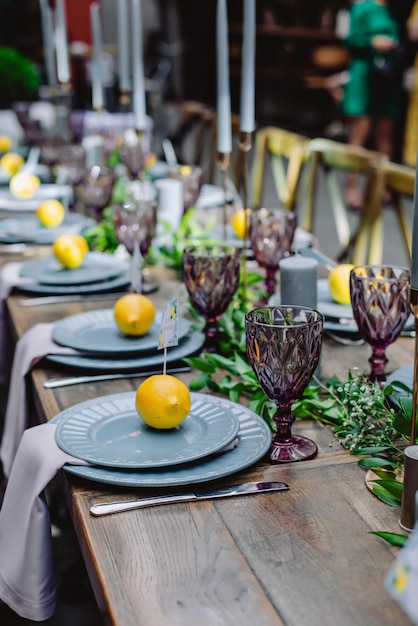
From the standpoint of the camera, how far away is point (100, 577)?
0.78 meters

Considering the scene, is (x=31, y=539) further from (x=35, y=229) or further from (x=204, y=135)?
(x=204, y=135)

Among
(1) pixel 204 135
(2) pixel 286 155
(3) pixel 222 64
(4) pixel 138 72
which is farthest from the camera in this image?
(1) pixel 204 135

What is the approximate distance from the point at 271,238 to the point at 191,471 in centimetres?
80

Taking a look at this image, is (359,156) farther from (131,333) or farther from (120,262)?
(131,333)

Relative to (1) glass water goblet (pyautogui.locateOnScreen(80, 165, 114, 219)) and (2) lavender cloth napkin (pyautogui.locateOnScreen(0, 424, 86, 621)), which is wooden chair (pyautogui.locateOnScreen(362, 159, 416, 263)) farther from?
(2) lavender cloth napkin (pyautogui.locateOnScreen(0, 424, 86, 621))

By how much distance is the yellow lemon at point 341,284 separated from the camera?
5.00 ft

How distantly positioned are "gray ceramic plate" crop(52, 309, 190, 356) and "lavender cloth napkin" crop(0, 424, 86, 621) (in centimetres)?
35

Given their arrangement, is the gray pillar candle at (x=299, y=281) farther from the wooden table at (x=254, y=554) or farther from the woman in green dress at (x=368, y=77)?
the woman in green dress at (x=368, y=77)

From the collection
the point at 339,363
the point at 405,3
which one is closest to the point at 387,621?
the point at 339,363

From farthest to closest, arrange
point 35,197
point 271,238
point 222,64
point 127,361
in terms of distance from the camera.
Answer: point 35,197 → point 271,238 → point 222,64 → point 127,361

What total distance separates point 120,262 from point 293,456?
984 millimetres

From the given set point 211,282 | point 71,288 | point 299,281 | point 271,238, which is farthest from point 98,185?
point 299,281

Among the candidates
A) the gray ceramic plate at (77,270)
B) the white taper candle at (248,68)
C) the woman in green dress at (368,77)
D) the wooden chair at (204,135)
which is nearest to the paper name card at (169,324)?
the white taper candle at (248,68)

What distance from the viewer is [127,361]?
133cm
